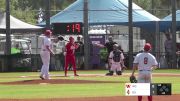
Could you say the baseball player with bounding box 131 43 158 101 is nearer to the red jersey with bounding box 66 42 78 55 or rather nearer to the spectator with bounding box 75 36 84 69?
the red jersey with bounding box 66 42 78 55

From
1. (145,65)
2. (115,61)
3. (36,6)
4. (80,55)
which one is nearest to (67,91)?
(145,65)

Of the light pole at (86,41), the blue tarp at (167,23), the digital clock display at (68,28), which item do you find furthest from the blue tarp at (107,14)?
the digital clock display at (68,28)

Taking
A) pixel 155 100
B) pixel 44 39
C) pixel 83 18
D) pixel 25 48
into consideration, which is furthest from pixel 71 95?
pixel 25 48

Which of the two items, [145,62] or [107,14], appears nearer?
[145,62]

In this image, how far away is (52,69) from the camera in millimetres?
38406

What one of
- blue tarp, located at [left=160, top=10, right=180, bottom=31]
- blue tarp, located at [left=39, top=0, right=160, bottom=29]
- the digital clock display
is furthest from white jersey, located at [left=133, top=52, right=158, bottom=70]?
blue tarp, located at [left=160, top=10, right=180, bottom=31]

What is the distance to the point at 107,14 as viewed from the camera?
42.9 metres

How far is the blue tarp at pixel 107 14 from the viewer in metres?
42.4

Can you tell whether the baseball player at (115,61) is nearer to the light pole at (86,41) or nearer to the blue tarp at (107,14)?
the light pole at (86,41)

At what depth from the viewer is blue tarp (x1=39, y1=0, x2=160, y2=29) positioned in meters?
42.4

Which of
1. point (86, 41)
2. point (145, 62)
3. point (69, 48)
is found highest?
point (86, 41)

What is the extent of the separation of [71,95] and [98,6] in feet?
80.9

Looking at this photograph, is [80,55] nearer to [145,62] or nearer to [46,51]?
[46,51]

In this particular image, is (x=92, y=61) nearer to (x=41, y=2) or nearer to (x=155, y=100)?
(x=155, y=100)
